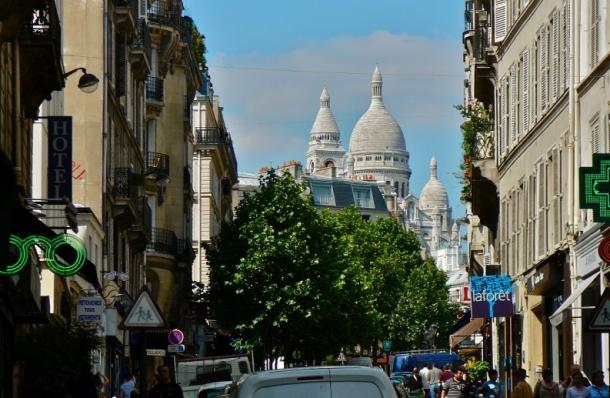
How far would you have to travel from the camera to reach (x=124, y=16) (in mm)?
51469

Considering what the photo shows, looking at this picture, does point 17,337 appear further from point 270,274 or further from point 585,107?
point 270,274

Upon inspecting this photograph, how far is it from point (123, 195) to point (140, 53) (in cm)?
653

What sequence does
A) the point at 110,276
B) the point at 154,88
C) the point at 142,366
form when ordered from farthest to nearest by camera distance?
the point at 154,88 → the point at 110,276 → the point at 142,366

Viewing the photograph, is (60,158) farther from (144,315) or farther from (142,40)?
(142,40)

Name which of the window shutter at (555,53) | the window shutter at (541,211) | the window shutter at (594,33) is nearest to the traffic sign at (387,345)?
Answer: the window shutter at (541,211)

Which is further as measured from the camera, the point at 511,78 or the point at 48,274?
the point at 511,78

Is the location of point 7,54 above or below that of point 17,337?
above

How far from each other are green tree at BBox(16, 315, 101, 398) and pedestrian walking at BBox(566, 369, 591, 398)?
6602 millimetres

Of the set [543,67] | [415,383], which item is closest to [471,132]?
[415,383]

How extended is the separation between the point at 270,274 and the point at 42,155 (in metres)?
36.6

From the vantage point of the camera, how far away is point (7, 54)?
25.0 metres

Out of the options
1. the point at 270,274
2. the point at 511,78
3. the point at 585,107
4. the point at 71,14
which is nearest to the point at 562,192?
the point at 585,107

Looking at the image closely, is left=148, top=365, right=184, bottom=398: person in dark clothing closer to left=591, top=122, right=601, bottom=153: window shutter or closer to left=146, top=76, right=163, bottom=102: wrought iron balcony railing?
left=591, top=122, right=601, bottom=153: window shutter

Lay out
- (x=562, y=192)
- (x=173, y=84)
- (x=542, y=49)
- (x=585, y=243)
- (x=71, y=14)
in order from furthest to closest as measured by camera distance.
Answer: (x=173, y=84)
(x=71, y=14)
(x=542, y=49)
(x=562, y=192)
(x=585, y=243)
